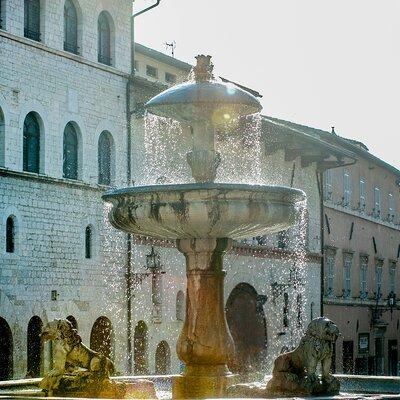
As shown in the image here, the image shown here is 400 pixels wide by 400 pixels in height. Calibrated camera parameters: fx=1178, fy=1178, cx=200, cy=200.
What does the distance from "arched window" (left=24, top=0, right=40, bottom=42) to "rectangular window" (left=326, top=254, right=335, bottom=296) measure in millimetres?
17521

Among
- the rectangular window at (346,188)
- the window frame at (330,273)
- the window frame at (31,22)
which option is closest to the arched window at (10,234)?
the window frame at (31,22)

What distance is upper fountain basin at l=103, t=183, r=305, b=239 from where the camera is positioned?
1106 centimetres

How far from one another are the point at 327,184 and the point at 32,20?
1718 cm

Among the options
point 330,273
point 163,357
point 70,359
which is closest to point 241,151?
point 163,357

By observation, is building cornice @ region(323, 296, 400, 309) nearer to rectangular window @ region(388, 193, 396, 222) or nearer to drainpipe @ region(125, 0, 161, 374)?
rectangular window @ region(388, 193, 396, 222)

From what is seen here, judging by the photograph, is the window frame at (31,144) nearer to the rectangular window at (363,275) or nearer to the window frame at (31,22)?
the window frame at (31,22)

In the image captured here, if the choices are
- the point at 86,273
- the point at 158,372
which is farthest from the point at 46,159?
the point at 158,372

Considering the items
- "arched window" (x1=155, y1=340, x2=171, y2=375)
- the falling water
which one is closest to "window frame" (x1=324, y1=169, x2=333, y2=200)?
the falling water

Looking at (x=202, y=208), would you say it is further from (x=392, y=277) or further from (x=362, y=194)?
(x=392, y=277)

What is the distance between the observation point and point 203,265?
1191cm

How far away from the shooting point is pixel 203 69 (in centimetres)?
1263

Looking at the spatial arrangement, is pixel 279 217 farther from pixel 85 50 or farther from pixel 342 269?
pixel 342 269

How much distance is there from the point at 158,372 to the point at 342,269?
15.3m

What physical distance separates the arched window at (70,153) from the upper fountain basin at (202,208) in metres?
14.9
